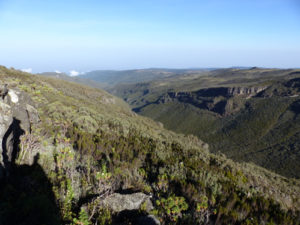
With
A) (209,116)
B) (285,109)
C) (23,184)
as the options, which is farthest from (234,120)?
(23,184)

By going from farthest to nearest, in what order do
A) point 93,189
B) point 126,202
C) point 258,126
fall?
1. point 258,126
2. point 93,189
3. point 126,202

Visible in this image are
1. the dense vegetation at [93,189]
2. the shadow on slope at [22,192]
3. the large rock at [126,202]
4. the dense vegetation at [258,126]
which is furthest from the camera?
the dense vegetation at [258,126]

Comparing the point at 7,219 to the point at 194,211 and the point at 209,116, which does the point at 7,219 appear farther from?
the point at 209,116

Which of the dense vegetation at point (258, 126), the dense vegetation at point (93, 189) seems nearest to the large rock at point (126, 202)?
the dense vegetation at point (93, 189)

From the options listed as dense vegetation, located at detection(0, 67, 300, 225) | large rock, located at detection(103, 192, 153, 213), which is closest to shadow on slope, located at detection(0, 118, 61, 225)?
dense vegetation, located at detection(0, 67, 300, 225)

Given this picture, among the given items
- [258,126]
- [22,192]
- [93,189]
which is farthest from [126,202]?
[258,126]

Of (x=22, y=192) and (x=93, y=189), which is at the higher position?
(x=22, y=192)

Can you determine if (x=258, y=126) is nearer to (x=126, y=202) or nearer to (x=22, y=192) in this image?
(x=126, y=202)

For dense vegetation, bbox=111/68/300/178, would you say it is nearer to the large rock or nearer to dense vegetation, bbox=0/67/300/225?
dense vegetation, bbox=0/67/300/225

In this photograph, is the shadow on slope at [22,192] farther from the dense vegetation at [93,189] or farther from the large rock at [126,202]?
the large rock at [126,202]

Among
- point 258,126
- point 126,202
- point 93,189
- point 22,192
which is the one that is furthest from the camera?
point 258,126

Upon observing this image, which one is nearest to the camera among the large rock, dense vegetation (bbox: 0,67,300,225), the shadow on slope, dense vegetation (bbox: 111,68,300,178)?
the shadow on slope

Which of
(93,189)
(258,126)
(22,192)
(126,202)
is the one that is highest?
(22,192)

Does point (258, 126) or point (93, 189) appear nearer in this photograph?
point (93, 189)
